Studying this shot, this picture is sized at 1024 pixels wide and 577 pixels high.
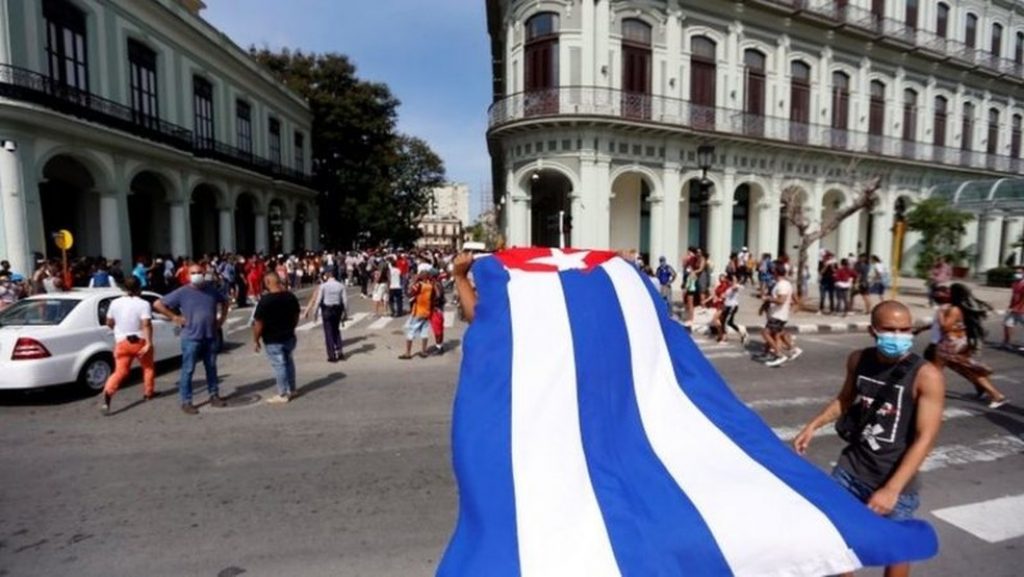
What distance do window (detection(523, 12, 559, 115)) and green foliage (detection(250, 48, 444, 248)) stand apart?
71.8 ft

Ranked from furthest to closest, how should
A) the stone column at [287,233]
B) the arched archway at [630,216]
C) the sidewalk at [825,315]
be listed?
the stone column at [287,233]
the arched archway at [630,216]
the sidewalk at [825,315]

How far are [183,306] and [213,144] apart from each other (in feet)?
77.2

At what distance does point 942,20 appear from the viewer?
29.5m

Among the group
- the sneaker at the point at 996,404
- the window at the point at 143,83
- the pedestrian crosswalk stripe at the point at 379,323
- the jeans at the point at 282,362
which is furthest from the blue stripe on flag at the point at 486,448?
the window at the point at 143,83

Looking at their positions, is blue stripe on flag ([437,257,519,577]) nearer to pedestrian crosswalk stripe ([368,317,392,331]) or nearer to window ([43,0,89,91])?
pedestrian crosswalk stripe ([368,317,392,331])

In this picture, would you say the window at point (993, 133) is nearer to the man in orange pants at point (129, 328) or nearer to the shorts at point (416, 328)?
the shorts at point (416, 328)

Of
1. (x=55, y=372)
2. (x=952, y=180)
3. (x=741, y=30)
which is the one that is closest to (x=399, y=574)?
(x=55, y=372)

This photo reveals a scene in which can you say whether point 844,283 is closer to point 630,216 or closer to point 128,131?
point 630,216

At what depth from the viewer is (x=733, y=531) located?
82.1 inches

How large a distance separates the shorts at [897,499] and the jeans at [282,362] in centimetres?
633

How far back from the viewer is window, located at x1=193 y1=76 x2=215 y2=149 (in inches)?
1000

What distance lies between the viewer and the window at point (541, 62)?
66.1 ft

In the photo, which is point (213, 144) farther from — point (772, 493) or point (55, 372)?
point (772, 493)

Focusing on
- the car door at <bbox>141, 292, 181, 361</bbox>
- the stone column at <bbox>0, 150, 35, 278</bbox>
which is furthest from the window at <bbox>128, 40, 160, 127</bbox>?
the car door at <bbox>141, 292, 181, 361</bbox>
